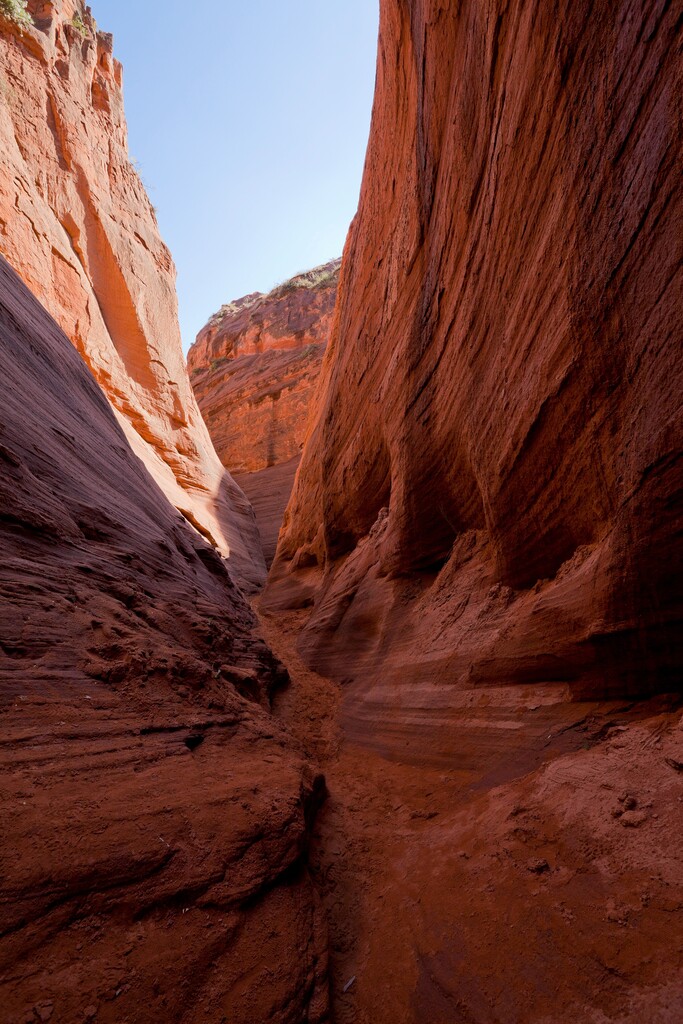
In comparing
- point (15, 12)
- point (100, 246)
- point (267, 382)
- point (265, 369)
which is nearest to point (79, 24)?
point (15, 12)

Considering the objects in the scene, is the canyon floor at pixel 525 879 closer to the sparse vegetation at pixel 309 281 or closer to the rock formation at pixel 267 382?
the rock formation at pixel 267 382

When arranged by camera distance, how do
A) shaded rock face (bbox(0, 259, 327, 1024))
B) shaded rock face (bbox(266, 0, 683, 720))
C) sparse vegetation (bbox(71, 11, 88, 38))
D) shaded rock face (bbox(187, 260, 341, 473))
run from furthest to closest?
shaded rock face (bbox(187, 260, 341, 473)), sparse vegetation (bbox(71, 11, 88, 38)), shaded rock face (bbox(266, 0, 683, 720)), shaded rock face (bbox(0, 259, 327, 1024))

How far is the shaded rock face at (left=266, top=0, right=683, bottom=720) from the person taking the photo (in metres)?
2.89

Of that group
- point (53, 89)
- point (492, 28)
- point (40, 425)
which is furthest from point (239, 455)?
point (492, 28)

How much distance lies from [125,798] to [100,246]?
700 inches

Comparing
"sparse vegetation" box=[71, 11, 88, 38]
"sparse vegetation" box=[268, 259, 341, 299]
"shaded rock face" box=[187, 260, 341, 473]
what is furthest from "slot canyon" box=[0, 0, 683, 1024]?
"sparse vegetation" box=[268, 259, 341, 299]

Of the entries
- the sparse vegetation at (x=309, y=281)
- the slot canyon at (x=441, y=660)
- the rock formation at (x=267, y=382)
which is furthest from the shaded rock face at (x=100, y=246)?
the sparse vegetation at (x=309, y=281)

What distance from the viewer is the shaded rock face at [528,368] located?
2887mm

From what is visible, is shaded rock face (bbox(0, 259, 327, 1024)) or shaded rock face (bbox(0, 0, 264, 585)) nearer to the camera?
shaded rock face (bbox(0, 259, 327, 1024))

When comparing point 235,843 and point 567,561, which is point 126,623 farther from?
point 567,561

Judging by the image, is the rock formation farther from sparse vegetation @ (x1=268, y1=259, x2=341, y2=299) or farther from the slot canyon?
the slot canyon

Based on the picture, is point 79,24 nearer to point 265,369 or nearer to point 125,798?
point 265,369

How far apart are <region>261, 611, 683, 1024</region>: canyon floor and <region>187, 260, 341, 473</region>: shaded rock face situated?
22.4 metres

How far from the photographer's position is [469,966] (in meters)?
2.37
